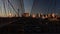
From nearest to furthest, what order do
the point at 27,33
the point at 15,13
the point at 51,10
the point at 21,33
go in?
the point at 21,33, the point at 27,33, the point at 51,10, the point at 15,13

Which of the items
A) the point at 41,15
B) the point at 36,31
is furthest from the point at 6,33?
the point at 41,15

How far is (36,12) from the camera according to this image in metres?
2.45

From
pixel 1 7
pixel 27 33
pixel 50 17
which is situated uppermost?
pixel 1 7

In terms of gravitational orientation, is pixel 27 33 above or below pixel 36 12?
below

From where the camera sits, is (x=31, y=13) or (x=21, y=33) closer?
(x=21, y=33)

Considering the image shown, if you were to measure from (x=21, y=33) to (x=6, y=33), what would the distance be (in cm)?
15

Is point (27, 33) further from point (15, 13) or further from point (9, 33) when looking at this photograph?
point (15, 13)

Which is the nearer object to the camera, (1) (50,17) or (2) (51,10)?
(1) (50,17)

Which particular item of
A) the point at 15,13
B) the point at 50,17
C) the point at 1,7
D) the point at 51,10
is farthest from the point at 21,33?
the point at 15,13

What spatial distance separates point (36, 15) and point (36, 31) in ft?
3.75

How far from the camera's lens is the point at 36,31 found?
1.37 metres

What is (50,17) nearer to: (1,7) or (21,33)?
(1,7)

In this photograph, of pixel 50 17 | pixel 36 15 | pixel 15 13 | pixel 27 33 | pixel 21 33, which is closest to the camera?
pixel 21 33

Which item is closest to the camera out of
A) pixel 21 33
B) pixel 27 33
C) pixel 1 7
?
pixel 21 33
